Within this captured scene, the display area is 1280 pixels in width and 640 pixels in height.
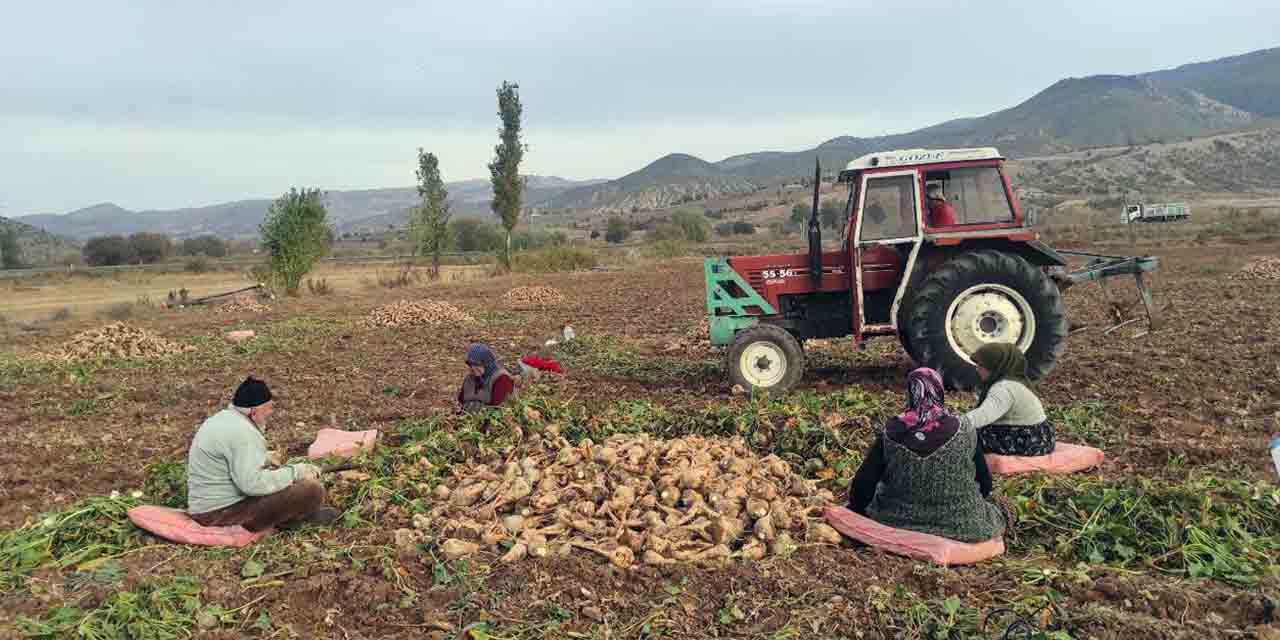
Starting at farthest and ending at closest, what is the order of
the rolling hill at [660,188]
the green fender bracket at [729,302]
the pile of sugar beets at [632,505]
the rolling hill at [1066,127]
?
the rolling hill at [660,188]
the rolling hill at [1066,127]
the green fender bracket at [729,302]
the pile of sugar beets at [632,505]

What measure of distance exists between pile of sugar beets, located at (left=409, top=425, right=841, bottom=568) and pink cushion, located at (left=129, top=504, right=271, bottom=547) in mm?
1061

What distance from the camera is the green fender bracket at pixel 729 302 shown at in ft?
30.5

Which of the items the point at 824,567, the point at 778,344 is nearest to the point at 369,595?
the point at 824,567

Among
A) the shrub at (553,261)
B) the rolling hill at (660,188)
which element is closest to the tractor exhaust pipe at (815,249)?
the shrub at (553,261)

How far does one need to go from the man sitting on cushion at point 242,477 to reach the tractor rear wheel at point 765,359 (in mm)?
4632

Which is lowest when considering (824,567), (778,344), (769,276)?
(824,567)

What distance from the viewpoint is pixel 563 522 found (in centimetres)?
527

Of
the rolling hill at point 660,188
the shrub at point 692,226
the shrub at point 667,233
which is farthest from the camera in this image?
the rolling hill at point 660,188

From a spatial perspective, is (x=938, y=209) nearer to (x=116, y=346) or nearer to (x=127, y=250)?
(x=116, y=346)

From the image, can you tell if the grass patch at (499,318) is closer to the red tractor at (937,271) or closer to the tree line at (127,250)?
the red tractor at (937,271)

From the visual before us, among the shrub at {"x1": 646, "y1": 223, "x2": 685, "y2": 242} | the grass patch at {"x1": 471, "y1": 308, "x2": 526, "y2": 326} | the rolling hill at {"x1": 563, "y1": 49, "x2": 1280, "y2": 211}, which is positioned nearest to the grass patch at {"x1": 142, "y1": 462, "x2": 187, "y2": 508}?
the grass patch at {"x1": 471, "y1": 308, "x2": 526, "y2": 326}

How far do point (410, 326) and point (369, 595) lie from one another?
12.7m

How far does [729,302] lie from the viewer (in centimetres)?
938

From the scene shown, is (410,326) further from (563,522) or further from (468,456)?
(563,522)
